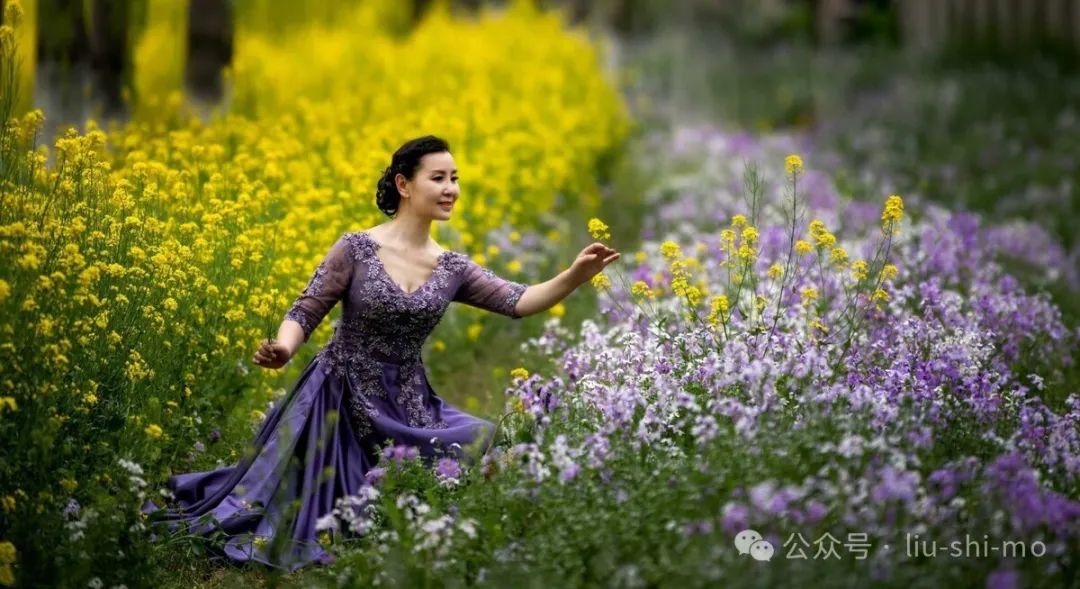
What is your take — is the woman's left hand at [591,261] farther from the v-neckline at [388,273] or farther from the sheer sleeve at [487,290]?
the v-neckline at [388,273]

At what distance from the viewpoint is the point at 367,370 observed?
5199 mm

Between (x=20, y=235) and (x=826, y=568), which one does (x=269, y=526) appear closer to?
(x=20, y=235)

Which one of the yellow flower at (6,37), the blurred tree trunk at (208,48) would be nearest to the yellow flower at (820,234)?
the yellow flower at (6,37)

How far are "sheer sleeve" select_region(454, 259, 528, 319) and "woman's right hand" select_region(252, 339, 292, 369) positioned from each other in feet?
2.65

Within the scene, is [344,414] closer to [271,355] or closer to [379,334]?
[379,334]

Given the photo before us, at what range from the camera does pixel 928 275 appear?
752cm

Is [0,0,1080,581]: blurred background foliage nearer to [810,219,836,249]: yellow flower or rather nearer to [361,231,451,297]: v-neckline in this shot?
[361,231,451,297]: v-neckline

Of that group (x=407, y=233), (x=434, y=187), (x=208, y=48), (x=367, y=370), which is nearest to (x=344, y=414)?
(x=367, y=370)

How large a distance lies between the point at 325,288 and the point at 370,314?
0.18 meters

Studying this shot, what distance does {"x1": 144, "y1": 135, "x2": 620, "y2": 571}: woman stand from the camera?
5.00m

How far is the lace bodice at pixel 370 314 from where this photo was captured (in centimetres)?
514

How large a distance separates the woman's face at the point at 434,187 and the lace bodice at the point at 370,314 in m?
0.19

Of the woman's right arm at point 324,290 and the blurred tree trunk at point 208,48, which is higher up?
the blurred tree trunk at point 208,48

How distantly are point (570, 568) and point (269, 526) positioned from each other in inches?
52.1
